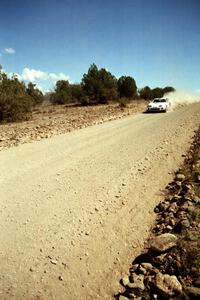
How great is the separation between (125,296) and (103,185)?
3.75m

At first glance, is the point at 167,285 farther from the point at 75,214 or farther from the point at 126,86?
the point at 126,86

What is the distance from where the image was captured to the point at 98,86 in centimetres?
4672

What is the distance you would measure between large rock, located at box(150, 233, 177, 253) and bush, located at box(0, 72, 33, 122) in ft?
74.3

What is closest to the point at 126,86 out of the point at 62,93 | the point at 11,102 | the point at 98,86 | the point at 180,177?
the point at 98,86

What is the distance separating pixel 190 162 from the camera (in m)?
8.97

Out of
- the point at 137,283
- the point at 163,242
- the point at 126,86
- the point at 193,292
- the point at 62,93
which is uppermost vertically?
the point at 126,86

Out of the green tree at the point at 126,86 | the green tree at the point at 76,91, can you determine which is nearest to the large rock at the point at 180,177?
the green tree at the point at 76,91

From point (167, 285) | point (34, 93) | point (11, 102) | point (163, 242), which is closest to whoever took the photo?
point (167, 285)

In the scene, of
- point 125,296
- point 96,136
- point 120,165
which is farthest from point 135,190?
point 96,136

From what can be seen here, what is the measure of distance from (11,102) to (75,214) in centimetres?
2150

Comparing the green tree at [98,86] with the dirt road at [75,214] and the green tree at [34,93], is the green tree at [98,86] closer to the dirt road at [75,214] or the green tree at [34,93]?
the green tree at [34,93]

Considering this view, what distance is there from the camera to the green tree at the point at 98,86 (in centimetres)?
4694

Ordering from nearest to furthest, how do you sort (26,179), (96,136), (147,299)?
(147,299) → (26,179) → (96,136)

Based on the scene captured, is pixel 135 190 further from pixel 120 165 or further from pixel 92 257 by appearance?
pixel 92 257
